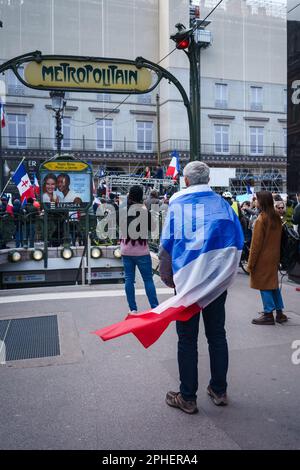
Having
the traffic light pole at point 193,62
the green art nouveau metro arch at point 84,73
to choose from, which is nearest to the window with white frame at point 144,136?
the traffic light pole at point 193,62

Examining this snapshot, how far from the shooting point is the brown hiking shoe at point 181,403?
Result: 354cm

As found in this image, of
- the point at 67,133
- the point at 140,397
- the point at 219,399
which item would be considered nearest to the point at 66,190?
the point at 140,397

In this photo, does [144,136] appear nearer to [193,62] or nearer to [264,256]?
[193,62]

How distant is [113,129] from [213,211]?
119 ft

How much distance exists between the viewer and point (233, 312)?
21.4 ft

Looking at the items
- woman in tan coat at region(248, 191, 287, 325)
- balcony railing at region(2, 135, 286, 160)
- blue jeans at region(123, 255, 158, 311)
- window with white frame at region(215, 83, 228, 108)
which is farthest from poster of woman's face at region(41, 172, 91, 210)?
window with white frame at region(215, 83, 228, 108)

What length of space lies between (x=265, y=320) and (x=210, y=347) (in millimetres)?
2430

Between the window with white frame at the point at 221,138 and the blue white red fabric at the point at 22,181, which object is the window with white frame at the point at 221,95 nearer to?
the window with white frame at the point at 221,138

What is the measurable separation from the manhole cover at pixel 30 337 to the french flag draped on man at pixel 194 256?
5.07 feet

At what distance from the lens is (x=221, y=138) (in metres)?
40.8

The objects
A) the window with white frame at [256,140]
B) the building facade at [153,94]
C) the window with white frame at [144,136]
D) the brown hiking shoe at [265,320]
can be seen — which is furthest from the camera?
the window with white frame at [256,140]

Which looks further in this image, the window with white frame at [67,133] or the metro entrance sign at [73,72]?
the window with white frame at [67,133]

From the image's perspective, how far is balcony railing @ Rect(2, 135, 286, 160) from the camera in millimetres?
37031

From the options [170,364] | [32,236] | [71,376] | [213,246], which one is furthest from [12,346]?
[32,236]
